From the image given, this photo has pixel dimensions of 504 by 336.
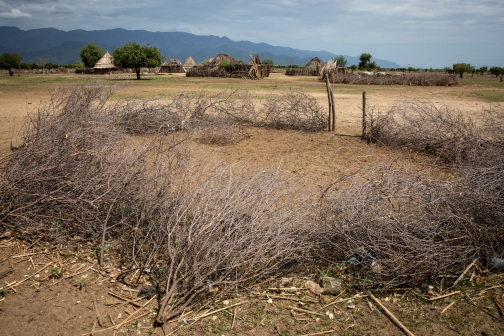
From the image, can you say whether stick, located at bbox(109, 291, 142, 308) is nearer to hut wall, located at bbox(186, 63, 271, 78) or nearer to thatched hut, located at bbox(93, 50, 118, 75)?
hut wall, located at bbox(186, 63, 271, 78)

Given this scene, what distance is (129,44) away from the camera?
30953 millimetres

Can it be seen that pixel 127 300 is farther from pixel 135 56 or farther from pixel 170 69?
pixel 170 69

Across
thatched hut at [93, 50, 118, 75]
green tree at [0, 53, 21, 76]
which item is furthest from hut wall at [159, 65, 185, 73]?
green tree at [0, 53, 21, 76]

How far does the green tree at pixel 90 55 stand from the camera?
6329 centimetres

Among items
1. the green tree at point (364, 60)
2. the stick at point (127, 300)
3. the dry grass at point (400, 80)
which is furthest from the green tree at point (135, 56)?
the green tree at point (364, 60)

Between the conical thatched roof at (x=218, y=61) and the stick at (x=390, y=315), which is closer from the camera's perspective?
the stick at (x=390, y=315)

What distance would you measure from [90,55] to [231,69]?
40.9m

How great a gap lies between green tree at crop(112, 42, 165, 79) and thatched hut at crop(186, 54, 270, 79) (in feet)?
21.0

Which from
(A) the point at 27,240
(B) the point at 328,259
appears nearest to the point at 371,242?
(B) the point at 328,259

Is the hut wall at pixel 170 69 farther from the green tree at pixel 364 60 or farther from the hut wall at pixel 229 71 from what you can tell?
the green tree at pixel 364 60

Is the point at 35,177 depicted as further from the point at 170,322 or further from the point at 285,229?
the point at 285,229

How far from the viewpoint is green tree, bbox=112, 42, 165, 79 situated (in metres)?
29.6

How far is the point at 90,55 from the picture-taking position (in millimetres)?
63781

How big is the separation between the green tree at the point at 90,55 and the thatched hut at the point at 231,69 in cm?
3471
